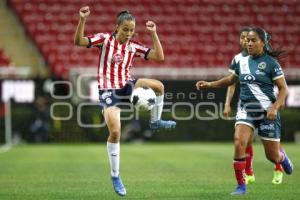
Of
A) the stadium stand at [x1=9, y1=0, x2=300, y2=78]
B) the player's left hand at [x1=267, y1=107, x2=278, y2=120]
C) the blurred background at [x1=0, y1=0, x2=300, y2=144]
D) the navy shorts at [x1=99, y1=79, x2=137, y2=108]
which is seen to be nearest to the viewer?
the player's left hand at [x1=267, y1=107, x2=278, y2=120]

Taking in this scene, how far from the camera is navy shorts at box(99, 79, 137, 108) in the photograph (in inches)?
371

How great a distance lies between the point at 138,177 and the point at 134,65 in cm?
1479

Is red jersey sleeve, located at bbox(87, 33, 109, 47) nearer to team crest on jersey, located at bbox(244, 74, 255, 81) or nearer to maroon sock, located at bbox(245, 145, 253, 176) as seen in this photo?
team crest on jersey, located at bbox(244, 74, 255, 81)

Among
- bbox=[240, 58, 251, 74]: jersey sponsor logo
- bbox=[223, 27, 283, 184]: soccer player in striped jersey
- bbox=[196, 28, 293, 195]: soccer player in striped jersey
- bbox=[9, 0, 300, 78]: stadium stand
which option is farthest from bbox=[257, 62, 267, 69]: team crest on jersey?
bbox=[9, 0, 300, 78]: stadium stand

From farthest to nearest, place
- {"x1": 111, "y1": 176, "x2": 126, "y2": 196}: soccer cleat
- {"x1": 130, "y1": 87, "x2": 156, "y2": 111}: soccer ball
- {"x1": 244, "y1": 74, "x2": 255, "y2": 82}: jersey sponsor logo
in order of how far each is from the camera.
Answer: {"x1": 244, "y1": 74, "x2": 255, "y2": 82}: jersey sponsor logo, {"x1": 130, "y1": 87, "x2": 156, "y2": 111}: soccer ball, {"x1": 111, "y1": 176, "x2": 126, "y2": 196}: soccer cleat

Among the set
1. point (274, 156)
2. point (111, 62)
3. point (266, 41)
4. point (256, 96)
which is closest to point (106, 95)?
point (111, 62)

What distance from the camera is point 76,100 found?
81.1ft

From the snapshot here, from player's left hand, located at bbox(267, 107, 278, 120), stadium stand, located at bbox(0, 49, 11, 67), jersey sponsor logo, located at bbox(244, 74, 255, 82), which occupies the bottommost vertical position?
stadium stand, located at bbox(0, 49, 11, 67)

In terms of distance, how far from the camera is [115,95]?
947 centimetres

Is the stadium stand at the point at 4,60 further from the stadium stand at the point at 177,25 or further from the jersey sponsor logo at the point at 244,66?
the jersey sponsor logo at the point at 244,66

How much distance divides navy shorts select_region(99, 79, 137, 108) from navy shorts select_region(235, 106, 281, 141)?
142cm

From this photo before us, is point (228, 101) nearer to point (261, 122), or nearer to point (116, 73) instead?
point (261, 122)

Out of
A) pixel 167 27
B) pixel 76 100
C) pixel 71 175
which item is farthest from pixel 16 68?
pixel 71 175

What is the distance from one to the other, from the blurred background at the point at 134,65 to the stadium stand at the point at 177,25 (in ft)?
0.12
